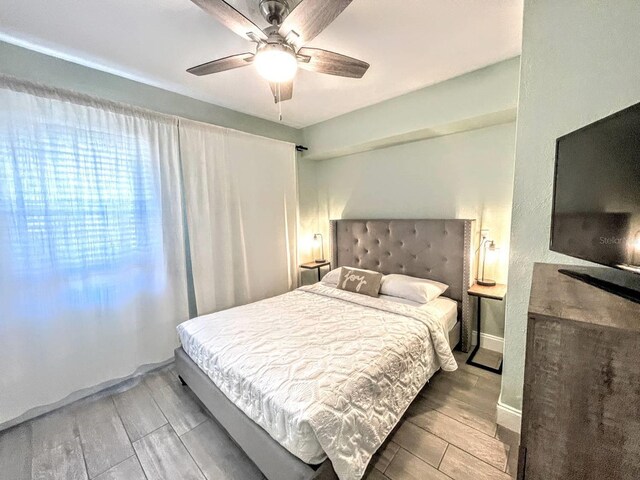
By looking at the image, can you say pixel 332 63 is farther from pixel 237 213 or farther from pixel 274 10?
pixel 237 213

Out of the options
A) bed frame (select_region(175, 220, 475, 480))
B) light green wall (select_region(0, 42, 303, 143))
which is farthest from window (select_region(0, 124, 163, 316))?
bed frame (select_region(175, 220, 475, 480))

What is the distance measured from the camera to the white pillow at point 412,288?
7.97 feet

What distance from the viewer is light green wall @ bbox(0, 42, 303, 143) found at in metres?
1.79

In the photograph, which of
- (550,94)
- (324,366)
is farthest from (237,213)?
(550,94)

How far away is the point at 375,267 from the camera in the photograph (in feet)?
10.6

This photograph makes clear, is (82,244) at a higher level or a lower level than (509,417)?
higher

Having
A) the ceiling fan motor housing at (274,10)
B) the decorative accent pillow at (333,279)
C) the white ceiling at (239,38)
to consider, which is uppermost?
the white ceiling at (239,38)

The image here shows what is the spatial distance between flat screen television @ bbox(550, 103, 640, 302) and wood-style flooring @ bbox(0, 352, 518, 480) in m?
1.27

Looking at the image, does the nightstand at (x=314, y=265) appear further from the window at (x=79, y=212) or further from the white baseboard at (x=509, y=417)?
the white baseboard at (x=509, y=417)

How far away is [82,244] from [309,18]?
225 centimetres

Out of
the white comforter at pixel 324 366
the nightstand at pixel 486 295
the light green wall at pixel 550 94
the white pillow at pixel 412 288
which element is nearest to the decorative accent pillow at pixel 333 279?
the white pillow at pixel 412 288

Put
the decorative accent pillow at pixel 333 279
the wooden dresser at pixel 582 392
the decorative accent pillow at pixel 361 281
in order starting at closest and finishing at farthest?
the wooden dresser at pixel 582 392 < the decorative accent pillow at pixel 361 281 < the decorative accent pillow at pixel 333 279

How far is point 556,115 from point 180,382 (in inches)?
131

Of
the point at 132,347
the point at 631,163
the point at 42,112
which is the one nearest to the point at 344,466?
the point at 631,163
